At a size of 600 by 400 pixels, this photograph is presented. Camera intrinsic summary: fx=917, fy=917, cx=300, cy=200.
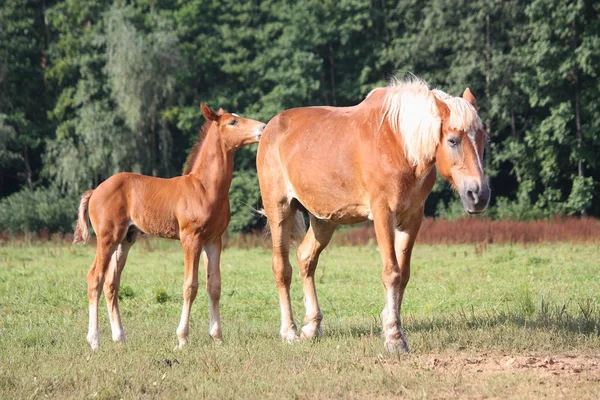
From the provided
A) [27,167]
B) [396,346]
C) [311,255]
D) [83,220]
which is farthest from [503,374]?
[27,167]

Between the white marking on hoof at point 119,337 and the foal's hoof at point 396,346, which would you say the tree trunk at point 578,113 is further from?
the foal's hoof at point 396,346

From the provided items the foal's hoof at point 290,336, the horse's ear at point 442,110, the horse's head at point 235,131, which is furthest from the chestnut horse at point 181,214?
the horse's ear at point 442,110

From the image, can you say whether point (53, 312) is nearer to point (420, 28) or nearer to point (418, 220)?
point (418, 220)

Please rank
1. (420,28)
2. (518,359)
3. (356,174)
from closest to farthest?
1. (518,359)
2. (356,174)
3. (420,28)

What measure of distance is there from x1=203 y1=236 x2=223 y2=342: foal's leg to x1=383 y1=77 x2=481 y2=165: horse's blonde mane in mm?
2393

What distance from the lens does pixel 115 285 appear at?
32.6 ft

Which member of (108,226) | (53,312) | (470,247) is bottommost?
(470,247)

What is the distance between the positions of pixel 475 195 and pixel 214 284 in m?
3.13

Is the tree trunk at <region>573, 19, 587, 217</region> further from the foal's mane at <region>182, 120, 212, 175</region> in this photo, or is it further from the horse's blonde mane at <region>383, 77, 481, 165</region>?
the horse's blonde mane at <region>383, 77, 481, 165</region>

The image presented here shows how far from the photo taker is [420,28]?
38.4 metres

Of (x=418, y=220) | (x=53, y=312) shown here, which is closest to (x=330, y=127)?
(x=418, y=220)

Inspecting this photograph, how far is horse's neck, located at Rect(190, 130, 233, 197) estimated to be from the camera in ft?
32.0

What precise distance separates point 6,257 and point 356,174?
14.2 metres

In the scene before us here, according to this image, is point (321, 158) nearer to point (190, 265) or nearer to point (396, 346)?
point (190, 265)
